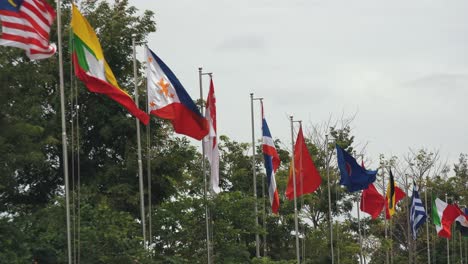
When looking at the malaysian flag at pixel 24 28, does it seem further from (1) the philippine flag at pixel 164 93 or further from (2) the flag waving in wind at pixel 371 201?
(2) the flag waving in wind at pixel 371 201

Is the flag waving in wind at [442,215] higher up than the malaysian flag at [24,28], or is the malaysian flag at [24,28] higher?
the malaysian flag at [24,28]

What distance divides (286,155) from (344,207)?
20.5ft

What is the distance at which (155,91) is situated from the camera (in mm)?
31250

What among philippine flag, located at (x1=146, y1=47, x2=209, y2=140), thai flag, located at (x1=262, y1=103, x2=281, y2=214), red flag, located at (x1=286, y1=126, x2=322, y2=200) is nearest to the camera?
philippine flag, located at (x1=146, y1=47, x2=209, y2=140)

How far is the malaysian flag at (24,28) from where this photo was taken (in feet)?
76.1

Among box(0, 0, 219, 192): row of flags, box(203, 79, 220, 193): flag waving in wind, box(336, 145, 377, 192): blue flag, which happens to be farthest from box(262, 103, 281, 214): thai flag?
box(0, 0, 219, 192): row of flags

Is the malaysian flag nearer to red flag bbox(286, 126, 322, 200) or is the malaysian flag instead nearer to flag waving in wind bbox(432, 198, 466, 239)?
red flag bbox(286, 126, 322, 200)

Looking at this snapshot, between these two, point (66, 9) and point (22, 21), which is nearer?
point (22, 21)

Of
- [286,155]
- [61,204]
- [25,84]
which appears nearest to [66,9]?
[25,84]

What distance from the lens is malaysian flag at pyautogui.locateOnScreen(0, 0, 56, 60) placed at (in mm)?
23203

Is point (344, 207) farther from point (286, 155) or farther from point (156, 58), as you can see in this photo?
point (156, 58)

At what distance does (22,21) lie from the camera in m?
23.3

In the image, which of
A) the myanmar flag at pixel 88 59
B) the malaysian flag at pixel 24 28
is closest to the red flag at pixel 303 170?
the myanmar flag at pixel 88 59

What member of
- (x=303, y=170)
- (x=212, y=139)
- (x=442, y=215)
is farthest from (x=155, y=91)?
(x=442, y=215)
